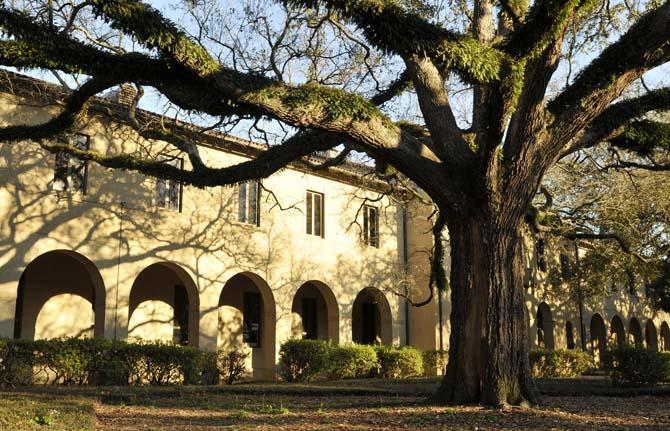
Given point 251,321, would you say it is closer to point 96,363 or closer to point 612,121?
point 96,363

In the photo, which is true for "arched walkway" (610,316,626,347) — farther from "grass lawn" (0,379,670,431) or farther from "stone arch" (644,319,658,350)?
"grass lawn" (0,379,670,431)

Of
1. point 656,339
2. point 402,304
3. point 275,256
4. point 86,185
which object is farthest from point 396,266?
point 656,339

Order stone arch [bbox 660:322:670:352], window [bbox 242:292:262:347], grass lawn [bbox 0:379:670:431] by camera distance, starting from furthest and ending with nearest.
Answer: stone arch [bbox 660:322:670:352], window [bbox 242:292:262:347], grass lawn [bbox 0:379:670:431]

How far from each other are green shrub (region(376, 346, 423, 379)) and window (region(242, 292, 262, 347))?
12.6ft

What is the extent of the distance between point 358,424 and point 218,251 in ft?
39.9

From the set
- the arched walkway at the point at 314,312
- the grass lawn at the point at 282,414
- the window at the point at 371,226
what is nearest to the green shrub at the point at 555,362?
the window at the point at 371,226

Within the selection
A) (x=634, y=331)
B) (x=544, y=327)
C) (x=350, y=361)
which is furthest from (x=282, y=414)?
(x=634, y=331)

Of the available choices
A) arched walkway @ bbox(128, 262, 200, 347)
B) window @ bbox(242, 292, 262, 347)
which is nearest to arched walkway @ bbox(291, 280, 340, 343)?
window @ bbox(242, 292, 262, 347)

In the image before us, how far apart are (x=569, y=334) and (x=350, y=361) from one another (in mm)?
17374

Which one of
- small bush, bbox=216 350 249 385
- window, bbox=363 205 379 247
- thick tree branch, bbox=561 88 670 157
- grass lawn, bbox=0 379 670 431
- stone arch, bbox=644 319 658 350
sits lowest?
grass lawn, bbox=0 379 670 431

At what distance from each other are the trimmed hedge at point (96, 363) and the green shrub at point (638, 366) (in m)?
9.63

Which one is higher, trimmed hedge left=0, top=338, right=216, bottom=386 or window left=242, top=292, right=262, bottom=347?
window left=242, top=292, right=262, bottom=347

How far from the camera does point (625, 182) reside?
18734 millimetres

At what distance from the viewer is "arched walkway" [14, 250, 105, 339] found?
16.4m
